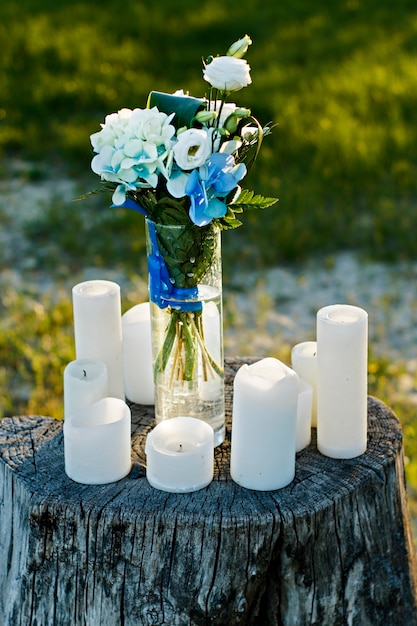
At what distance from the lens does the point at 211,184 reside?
1.71 metres

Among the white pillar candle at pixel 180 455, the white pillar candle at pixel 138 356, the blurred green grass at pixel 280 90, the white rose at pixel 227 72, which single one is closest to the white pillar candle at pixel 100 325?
the white pillar candle at pixel 138 356

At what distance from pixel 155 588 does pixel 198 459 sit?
0.81ft

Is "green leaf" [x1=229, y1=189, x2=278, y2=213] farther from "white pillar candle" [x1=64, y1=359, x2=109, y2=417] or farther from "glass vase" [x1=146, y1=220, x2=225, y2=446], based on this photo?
"white pillar candle" [x1=64, y1=359, x2=109, y2=417]

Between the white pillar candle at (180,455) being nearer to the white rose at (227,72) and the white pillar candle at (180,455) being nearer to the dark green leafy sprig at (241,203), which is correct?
the dark green leafy sprig at (241,203)

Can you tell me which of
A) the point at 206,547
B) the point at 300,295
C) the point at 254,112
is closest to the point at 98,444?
the point at 206,547

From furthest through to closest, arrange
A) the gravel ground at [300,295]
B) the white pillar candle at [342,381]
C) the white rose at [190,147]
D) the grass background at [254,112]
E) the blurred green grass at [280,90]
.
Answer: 1. the blurred green grass at [280,90]
2. the grass background at [254,112]
3. the gravel ground at [300,295]
4. the white pillar candle at [342,381]
5. the white rose at [190,147]

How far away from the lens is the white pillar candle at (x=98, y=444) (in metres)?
1.83

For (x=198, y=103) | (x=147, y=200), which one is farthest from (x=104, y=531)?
(x=198, y=103)

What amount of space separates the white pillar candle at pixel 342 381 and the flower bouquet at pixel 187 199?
206mm

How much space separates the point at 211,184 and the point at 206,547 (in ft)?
2.13

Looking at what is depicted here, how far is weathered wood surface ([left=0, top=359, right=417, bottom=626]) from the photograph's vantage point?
177 centimetres

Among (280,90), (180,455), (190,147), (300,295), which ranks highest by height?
(280,90)

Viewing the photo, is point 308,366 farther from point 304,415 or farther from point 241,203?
point 241,203

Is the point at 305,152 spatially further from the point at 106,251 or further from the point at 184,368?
the point at 184,368
